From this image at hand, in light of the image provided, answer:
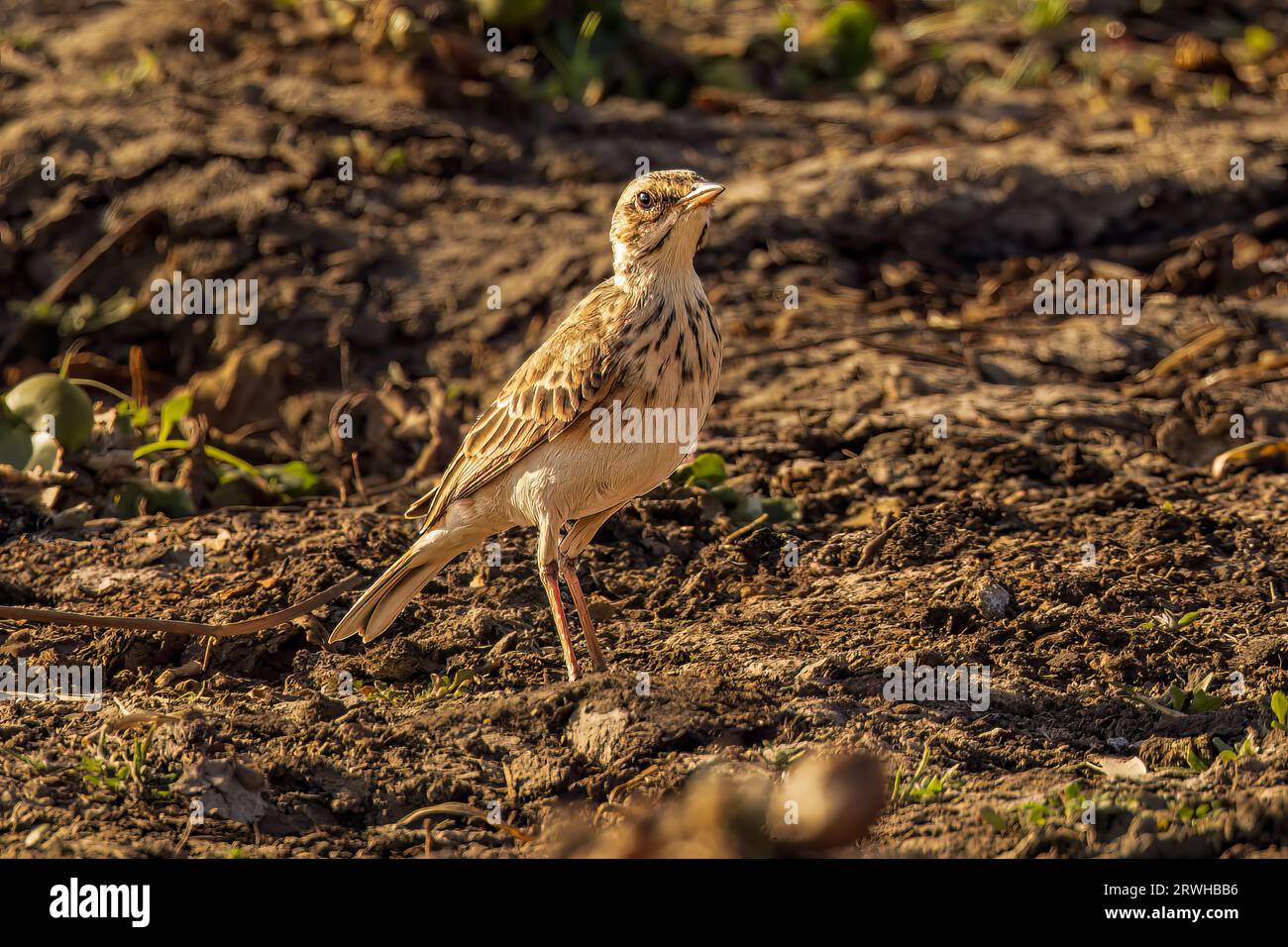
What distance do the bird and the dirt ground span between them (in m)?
0.32

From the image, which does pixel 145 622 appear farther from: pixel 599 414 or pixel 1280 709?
pixel 1280 709

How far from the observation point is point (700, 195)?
514cm

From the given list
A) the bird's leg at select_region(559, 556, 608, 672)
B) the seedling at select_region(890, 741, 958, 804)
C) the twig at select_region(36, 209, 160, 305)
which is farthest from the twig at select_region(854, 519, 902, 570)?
the twig at select_region(36, 209, 160, 305)

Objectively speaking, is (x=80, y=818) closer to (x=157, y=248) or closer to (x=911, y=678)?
(x=911, y=678)

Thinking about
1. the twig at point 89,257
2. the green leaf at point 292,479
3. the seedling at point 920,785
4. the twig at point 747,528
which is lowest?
the seedling at point 920,785

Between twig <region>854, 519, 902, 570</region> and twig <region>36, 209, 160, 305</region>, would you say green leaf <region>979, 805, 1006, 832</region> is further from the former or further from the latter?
twig <region>36, 209, 160, 305</region>

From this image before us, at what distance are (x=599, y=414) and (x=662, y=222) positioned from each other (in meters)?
0.69

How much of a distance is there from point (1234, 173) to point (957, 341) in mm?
2391

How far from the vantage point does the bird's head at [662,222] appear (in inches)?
205

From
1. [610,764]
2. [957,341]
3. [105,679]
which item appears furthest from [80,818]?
[957,341]

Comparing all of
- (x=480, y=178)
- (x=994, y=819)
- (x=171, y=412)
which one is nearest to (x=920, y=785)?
(x=994, y=819)

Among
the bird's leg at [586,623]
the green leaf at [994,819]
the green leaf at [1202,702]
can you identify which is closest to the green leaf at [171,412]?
the bird's leg at [586,623]

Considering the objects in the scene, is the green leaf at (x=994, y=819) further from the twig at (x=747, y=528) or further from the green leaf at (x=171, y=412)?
the green leaf at (x=171, y=412)

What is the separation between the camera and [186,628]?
5473 millimetres
